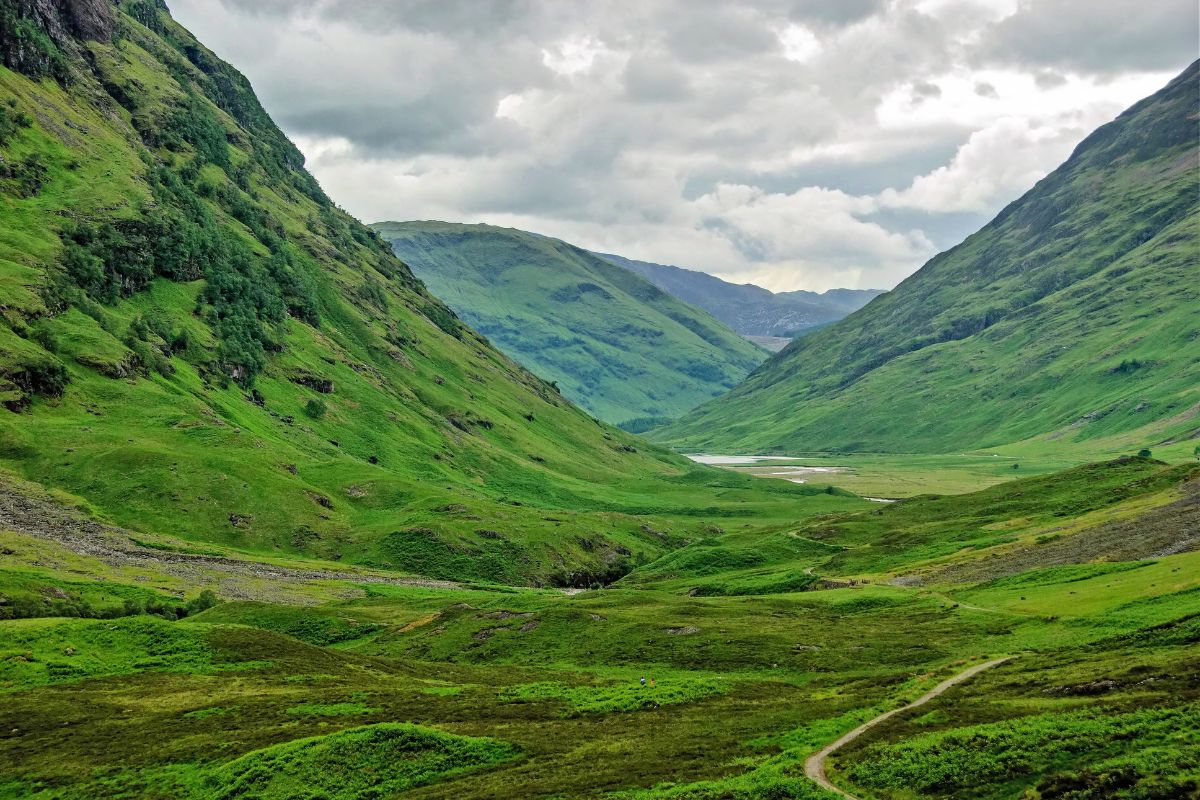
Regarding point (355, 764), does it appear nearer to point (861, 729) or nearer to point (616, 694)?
point (616, 694)

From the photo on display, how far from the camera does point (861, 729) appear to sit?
5259 centimetres

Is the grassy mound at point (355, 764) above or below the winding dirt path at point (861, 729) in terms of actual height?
below

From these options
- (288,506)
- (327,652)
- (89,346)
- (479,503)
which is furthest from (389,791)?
(89,346)

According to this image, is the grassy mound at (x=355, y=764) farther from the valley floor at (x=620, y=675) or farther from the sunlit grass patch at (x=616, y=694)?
the sunlit grass patch at (x=616, y=694)

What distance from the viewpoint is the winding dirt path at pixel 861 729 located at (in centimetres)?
4492

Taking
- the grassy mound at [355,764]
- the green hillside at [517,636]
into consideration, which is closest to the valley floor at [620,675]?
the grassy mound at [355,764]

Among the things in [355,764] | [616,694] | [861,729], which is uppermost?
[861,729]

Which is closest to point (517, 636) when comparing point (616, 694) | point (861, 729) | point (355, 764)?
point (616, 694)

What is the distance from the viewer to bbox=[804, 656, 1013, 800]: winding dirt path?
44925 millimetres

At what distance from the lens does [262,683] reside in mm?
75188

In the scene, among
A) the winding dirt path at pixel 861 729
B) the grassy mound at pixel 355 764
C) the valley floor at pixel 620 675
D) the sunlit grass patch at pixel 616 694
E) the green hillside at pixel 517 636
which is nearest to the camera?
the winding dirt path at pixel 861 729

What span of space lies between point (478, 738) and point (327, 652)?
119 ft

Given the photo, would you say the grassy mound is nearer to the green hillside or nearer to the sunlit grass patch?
the green hillside

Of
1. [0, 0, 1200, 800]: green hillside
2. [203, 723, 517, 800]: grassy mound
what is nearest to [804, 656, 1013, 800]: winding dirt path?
[0, 0, 1200, 800]: green hillside
